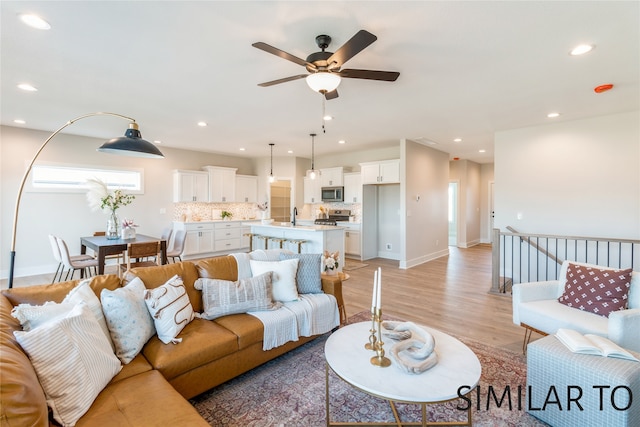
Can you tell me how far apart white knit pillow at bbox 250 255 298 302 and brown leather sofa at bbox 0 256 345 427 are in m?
0.25

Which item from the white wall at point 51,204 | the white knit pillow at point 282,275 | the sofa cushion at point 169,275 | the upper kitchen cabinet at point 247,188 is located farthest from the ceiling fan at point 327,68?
the upper kitchen cabinet at point 247,188

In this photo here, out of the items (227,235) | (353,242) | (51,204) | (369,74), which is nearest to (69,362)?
(369,74)

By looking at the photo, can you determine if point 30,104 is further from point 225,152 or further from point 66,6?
point 225,152

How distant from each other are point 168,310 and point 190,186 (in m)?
5.84

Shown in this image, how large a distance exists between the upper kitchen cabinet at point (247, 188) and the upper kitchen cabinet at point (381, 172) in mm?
3389

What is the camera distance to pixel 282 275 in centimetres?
275

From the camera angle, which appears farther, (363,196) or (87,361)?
(363,196)

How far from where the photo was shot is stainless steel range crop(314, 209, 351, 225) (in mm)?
7488

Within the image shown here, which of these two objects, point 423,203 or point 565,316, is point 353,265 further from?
point 565,316

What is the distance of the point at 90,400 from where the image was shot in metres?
1.36

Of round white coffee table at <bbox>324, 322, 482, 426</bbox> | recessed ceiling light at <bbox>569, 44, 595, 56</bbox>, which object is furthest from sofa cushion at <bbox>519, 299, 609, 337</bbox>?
recessed ceiling light at <bbox>569, 44, 595, 56</bbox>

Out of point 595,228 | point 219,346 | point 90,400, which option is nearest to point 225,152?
point 219,346

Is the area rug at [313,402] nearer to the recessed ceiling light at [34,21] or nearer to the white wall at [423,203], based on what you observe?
the recessed ceiling light at [34,21]

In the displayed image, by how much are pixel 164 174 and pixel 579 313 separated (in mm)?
7735
